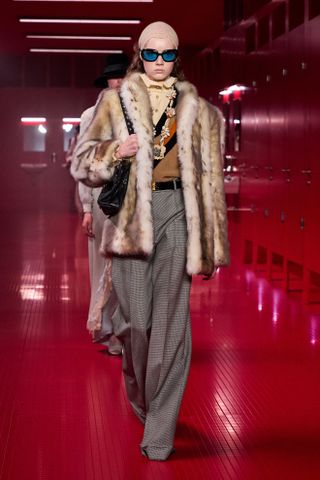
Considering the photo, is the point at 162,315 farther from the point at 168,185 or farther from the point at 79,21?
the point at 79,21

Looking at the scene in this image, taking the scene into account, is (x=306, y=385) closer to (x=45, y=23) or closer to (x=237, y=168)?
(x=237, y=168)

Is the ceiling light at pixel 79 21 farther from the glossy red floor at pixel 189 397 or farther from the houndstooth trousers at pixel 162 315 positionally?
the houndstooth trousers at pixel 162 315

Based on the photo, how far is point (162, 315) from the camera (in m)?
3.85

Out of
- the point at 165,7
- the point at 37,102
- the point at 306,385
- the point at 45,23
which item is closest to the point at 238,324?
the point at 306,385

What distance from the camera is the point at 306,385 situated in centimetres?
513

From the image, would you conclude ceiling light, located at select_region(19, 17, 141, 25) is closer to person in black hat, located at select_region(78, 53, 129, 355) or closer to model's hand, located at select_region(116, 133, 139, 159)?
person in black hat, located at select_region(78, 53, 129, 355)

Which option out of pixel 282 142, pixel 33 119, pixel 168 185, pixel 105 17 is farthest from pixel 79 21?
pixel 168 185

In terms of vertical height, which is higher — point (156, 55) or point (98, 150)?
point (156, 55)

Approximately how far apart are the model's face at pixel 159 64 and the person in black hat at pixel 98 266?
5.76ft

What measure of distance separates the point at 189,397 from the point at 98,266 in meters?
1.37

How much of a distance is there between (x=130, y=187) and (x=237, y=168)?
7.72 meters

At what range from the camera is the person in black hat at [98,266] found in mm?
5738

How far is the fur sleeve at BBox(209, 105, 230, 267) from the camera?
393cm

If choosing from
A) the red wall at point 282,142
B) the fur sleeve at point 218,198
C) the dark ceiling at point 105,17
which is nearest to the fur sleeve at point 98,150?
the fur sleeve at point 218,198
